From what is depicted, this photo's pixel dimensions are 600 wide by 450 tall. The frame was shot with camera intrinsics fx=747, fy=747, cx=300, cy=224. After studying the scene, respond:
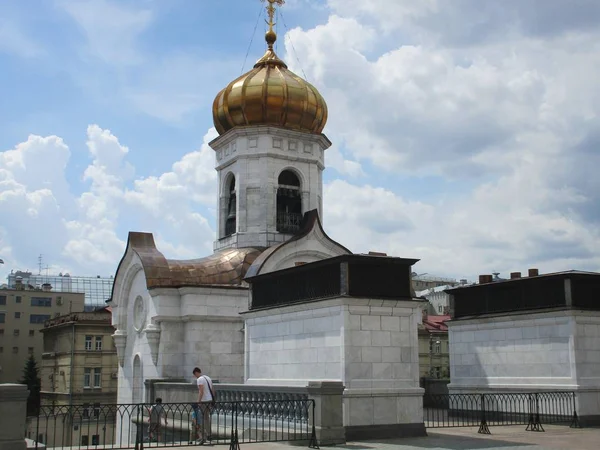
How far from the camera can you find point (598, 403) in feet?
66.5

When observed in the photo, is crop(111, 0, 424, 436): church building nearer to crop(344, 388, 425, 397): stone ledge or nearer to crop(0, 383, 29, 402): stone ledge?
crop(344, 388, 425, 397): stone ledge

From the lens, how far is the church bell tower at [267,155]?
3002cm

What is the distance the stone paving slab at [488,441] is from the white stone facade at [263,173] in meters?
13.3

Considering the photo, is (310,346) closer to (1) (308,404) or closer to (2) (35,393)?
(1) (308,404)

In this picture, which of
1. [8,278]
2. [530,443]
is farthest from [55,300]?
[530,443]

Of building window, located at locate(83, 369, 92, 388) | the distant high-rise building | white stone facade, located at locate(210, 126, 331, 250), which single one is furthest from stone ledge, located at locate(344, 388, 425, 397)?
the distant high-rise building

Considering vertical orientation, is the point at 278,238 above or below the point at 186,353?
above

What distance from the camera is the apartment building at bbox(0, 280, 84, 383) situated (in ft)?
227

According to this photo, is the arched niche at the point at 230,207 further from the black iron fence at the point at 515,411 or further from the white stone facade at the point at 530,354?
the black iron fence at the point at 515,411

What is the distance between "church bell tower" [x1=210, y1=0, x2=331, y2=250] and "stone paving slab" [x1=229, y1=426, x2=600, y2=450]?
44.7 feet

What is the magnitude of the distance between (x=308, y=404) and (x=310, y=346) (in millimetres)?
2872

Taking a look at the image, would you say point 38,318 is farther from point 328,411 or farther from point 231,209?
point 328,411

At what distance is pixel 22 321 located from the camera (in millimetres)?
70312

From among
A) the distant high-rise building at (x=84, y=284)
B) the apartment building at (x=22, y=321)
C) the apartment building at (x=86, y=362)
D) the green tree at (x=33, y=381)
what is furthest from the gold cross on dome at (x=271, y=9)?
the distant high-rise building at (x=84, y=284)
